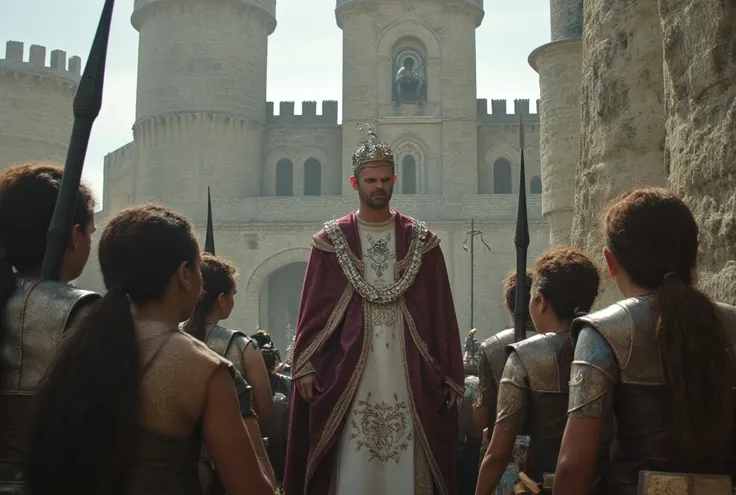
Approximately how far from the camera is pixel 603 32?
6203 mm

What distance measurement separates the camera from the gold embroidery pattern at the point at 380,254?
172 inches

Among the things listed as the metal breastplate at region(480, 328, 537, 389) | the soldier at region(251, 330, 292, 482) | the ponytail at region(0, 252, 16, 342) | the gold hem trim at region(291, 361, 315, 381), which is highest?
the ponytail at region(0, 252, 16, 342)

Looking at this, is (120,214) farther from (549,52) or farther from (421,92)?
(421,92)

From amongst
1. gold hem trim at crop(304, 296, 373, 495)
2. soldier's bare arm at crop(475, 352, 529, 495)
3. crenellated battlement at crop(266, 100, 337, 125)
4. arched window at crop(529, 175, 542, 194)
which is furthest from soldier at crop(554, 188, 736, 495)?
crenellated battlement at crop(266, 100, 337, 125)

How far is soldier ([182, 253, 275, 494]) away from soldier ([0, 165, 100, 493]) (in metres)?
1.04

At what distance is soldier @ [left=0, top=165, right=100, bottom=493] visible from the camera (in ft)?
7.79

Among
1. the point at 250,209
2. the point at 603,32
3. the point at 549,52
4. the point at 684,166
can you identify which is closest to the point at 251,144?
the point at 250,209

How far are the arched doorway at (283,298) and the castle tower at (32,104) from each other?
11.4 metres

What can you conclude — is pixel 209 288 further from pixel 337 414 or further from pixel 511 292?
pixel 511 292

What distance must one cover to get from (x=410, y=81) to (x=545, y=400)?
108 ft

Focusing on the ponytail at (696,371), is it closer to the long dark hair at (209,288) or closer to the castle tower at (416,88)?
the long dark hair at (209,288)

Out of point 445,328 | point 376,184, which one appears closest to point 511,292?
point 445,328

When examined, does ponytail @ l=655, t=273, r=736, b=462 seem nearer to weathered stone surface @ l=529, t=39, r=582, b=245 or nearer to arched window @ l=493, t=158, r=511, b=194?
weathered stone surface @ l=529, t=39, r=582, b=245

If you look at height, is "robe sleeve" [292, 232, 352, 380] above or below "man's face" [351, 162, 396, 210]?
below
